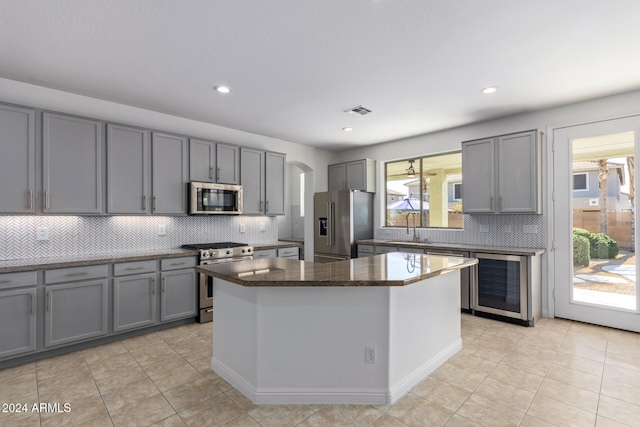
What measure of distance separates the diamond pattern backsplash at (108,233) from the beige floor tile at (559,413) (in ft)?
13.3

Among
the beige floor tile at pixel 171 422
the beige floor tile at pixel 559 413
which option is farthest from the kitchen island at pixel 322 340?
the beige floor tile at pixel 559 413

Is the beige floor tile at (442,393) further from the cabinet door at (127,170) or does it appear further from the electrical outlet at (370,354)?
the cabinet door at (127,170)

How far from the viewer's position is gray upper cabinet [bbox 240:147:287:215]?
4859 mm

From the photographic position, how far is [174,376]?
268cm

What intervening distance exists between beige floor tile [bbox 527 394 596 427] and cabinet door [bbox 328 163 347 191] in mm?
4403

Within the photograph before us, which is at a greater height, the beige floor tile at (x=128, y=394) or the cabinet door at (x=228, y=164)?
the cabinet door at (x=228, y=164)

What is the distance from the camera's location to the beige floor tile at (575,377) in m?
2.49

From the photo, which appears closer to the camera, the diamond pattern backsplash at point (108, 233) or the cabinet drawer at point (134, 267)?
the diamond pattern backsplash at point (108, 233)

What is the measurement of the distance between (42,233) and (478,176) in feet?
17.0

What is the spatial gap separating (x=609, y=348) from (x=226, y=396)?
3.56 m

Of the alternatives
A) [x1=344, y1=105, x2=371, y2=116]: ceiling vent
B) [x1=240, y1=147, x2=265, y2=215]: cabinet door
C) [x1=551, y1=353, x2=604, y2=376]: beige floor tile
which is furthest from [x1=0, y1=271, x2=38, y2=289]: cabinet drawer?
[x1=551, y1=353, x2=604, y2=376]: beige floor tile

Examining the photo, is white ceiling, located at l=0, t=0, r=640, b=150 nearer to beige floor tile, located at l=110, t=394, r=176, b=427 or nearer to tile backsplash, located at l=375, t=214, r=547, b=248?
tile backsplash, located at l=375, t=214, r=547, b=248

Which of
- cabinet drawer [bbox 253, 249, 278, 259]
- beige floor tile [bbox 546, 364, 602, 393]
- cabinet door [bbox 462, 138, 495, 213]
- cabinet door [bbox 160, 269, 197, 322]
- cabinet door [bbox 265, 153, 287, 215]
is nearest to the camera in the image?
beige floor tile [bbox 546, 364, 602, 393]

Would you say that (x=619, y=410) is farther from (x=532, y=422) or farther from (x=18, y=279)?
(x=18, y=279)
